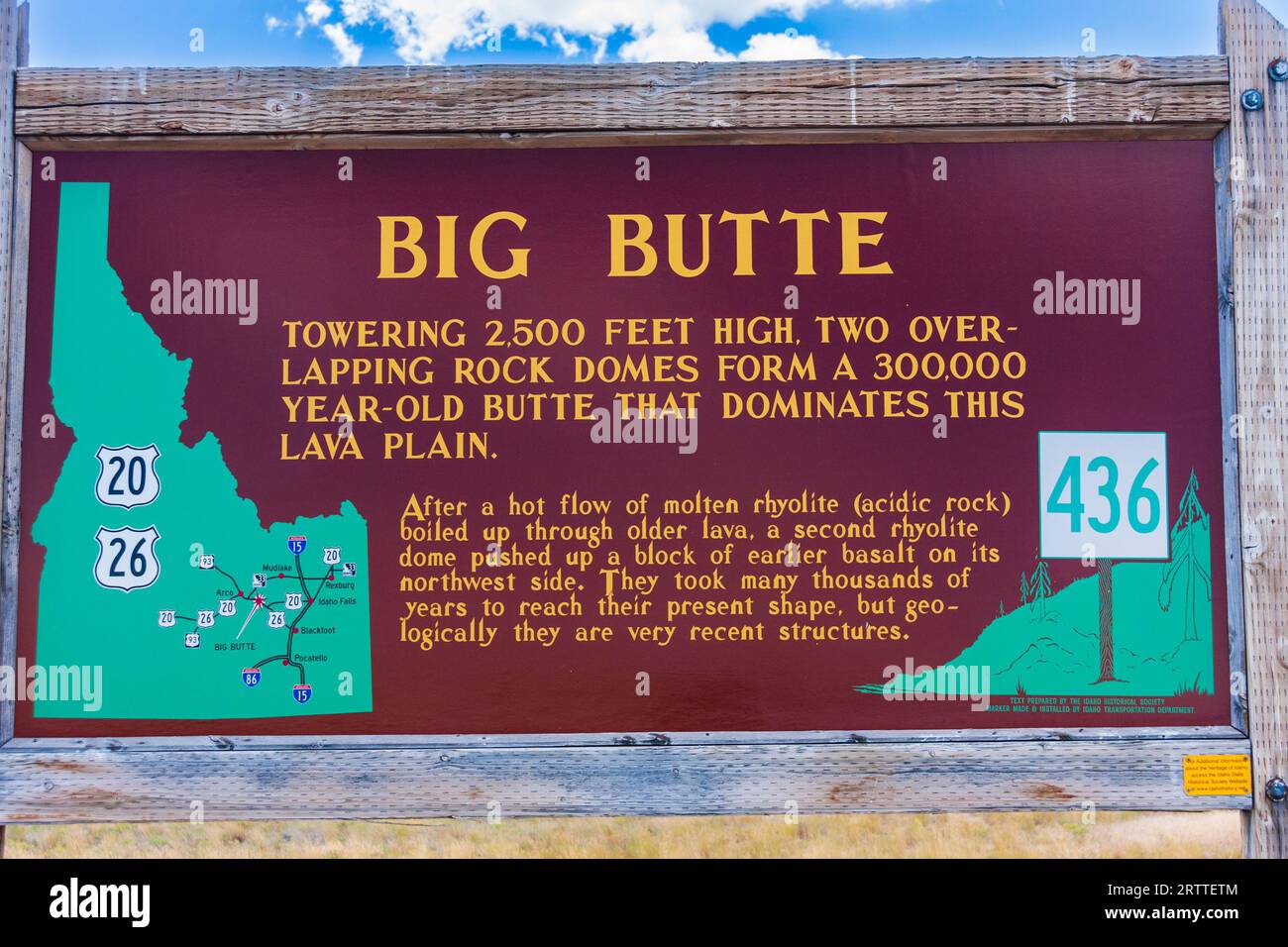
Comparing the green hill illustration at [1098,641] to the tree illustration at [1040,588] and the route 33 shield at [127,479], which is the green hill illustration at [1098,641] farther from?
the route 33 shield at [127,479]

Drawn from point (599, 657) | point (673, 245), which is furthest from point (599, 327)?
point (599, 657)

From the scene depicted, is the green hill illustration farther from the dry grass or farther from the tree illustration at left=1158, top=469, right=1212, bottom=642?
the dry grass

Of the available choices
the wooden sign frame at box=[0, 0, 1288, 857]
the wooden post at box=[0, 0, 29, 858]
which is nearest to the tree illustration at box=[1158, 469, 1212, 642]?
the wooden sign frame at box=[0, 0, 1288, 857]

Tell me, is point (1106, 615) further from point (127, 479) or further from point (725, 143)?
point (127, 479)

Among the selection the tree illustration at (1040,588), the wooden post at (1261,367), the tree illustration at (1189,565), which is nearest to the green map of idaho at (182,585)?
the tree illustration at (1040,588)

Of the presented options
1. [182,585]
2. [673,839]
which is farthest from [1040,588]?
[182,585]

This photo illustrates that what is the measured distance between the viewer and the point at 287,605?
2875mm

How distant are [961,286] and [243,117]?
8.18ft

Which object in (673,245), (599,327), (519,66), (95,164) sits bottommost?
(599,327)

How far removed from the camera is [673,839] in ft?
13.3

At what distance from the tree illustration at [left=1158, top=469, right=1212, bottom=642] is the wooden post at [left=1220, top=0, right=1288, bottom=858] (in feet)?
0.44

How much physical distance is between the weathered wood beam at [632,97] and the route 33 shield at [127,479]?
1103 mm

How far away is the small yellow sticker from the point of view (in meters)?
2.84

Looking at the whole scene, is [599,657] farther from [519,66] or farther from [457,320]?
[519,66]
